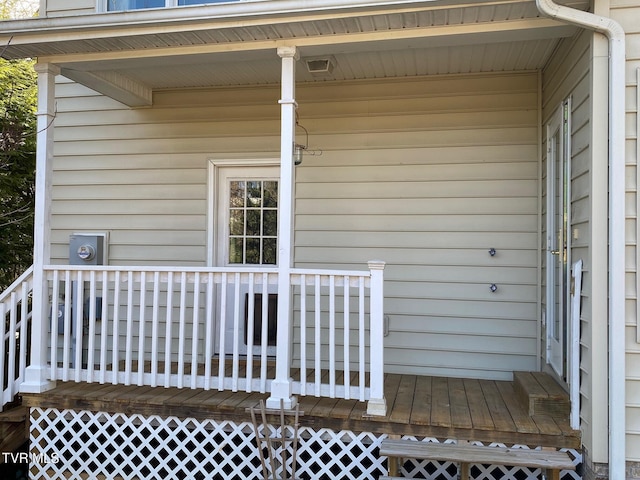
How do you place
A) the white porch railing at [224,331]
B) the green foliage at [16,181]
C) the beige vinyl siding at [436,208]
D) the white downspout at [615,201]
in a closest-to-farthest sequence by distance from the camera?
the white downspout at [615,201], the white porch railing at [224,331], the beige vinyl siding at [436,208], the green foliage at [16,181]

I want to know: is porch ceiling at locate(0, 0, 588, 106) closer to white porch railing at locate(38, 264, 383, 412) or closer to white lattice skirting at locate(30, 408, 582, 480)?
white porch railing at locate(38, 264, 383, 412)

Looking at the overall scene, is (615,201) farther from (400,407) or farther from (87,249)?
(87,249)

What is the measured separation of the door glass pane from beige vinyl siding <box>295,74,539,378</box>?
320 mm

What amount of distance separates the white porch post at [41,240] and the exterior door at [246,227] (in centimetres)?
153

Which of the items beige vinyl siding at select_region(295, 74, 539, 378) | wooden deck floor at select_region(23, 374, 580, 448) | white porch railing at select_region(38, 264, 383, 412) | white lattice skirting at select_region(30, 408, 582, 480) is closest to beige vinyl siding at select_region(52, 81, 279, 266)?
white porch railing at select_region(38, 264, 383, 412)

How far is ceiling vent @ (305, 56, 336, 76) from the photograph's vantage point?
401 cm

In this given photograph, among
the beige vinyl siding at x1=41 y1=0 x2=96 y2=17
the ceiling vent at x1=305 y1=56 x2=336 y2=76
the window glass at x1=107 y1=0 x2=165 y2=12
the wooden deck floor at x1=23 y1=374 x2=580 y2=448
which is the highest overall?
the beige vinyl siding at x1=41 y1=0 x2=96 y2=17

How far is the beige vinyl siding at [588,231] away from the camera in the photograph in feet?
9.16

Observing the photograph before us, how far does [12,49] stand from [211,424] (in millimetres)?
3017

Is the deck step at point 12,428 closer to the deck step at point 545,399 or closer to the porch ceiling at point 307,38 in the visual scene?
the porch ceiling at point 307,38

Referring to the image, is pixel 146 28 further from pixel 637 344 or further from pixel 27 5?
pixel 27 5

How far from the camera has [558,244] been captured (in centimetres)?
368

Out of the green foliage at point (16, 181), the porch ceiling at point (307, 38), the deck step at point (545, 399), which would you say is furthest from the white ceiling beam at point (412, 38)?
the green foliage at point (16, 181)

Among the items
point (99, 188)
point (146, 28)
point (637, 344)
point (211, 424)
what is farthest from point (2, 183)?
point (637, 344)
